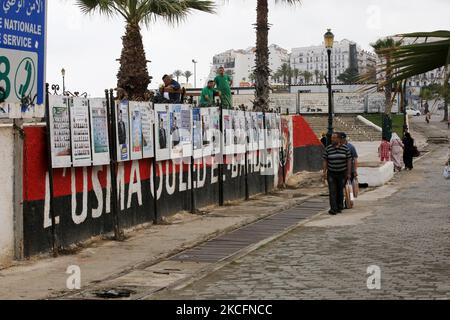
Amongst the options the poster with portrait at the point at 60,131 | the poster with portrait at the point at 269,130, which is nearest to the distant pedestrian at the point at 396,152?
the poster with portrait at the point at 269,130

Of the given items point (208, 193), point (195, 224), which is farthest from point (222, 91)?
point (195, 224)

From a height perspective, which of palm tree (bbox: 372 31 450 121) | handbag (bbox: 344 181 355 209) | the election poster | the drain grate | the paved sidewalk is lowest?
the drain grate

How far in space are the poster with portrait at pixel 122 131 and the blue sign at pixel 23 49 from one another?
2.46m

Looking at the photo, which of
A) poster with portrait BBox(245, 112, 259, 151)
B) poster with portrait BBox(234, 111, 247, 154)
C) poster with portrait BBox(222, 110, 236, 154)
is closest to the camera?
poster with portrait BBox(222, 110, 236, 154)

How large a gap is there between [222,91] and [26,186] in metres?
11.8

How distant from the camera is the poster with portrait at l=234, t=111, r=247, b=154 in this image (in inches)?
922

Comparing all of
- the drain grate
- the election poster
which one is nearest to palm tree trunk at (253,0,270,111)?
the drain grate

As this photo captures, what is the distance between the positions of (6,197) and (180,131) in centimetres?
698

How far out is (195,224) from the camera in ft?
58.1

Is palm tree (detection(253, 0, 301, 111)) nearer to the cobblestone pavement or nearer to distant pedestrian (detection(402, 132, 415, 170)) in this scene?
distant pedestrian (detection(402, 132, 415, 170))

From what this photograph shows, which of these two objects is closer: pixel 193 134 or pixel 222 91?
pixel 193 134
